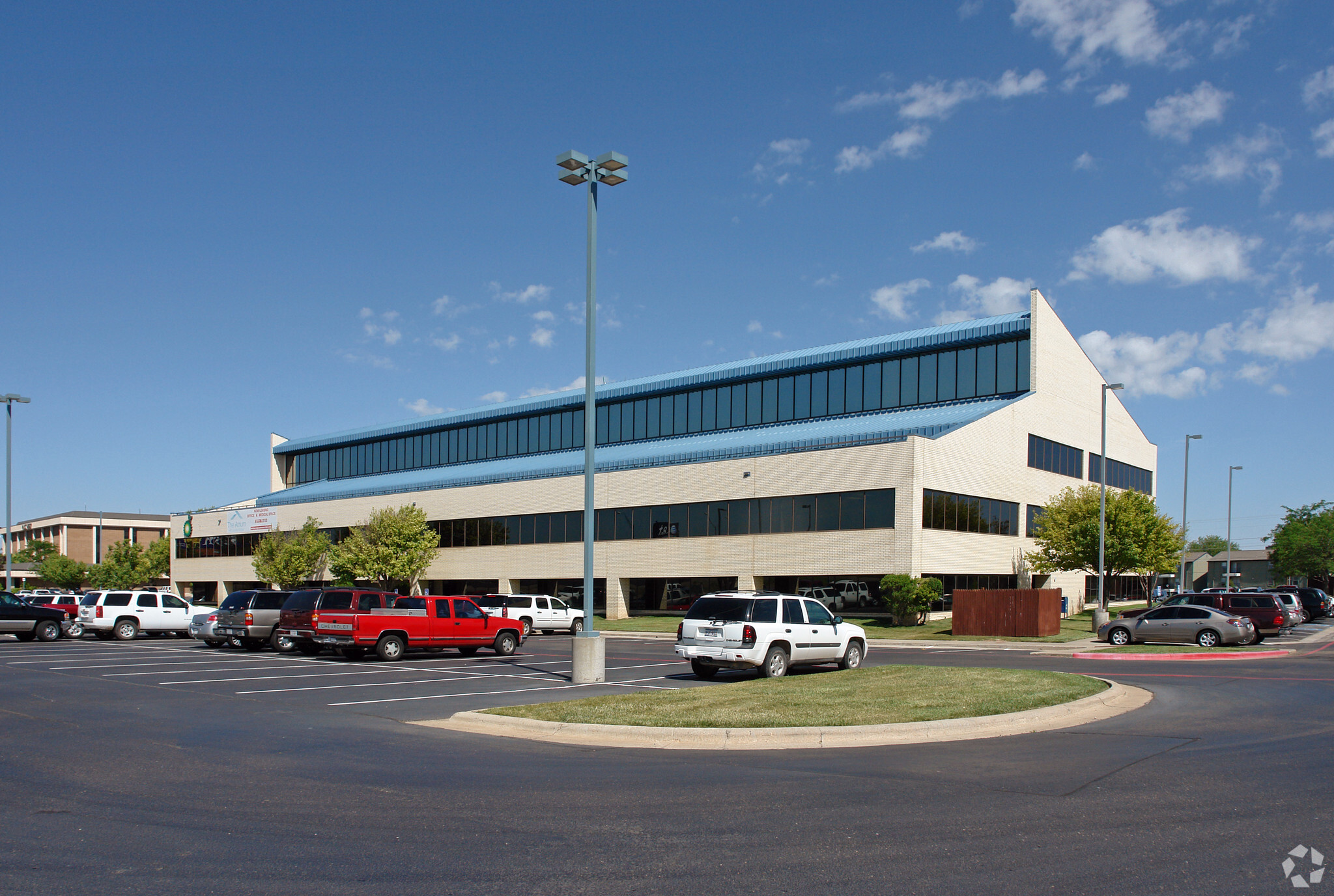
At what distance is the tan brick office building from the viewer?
44.1m

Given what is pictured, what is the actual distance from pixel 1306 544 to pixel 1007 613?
67.1 m

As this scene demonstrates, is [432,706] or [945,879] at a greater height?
[945,879]

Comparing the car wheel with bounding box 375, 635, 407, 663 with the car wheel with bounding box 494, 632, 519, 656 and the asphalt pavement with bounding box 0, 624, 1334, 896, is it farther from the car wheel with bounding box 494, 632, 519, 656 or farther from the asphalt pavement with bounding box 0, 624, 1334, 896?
the asphalt pavement with bounding box 0, 624, 1334, 896

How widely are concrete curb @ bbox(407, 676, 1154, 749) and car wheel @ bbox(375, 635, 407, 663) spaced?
12.7 m

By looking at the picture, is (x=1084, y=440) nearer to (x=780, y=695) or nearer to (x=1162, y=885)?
(x=780, y=695)

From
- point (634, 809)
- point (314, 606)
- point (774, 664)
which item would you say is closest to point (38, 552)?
point (314, 606)

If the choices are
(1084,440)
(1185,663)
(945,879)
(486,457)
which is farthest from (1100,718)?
(486,457)

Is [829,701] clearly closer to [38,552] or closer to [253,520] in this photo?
[253,520]

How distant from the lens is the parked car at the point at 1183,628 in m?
31.0

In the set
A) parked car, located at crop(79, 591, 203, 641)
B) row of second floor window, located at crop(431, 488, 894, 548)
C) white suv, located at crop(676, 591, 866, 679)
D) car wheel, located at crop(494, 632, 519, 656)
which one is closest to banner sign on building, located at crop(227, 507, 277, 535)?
row of second floor window, located at crop(431, 488, 894, 548)

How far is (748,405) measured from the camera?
192ft

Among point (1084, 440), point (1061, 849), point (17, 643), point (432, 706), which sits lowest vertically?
point (17, 643)

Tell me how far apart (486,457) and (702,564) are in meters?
28.0

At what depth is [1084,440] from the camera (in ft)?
186
